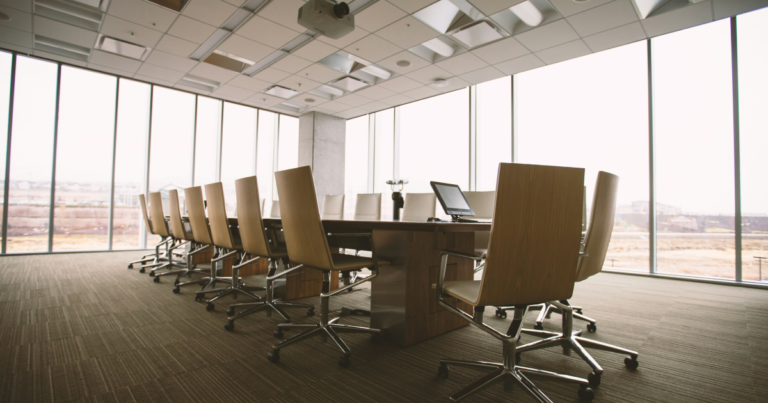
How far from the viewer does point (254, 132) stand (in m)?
8.62

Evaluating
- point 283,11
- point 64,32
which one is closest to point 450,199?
point 283,11

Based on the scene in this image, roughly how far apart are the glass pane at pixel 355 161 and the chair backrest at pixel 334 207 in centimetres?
351

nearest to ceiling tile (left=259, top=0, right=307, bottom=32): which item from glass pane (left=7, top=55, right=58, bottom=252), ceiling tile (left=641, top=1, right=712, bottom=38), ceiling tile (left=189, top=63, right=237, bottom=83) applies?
ceiling tile (left=189, top=63, right=237, bottom=83)

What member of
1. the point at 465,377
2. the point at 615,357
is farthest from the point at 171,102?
the point at 615,357

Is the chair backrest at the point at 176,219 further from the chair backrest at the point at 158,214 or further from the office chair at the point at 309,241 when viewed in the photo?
the office chair at the point at 309,241

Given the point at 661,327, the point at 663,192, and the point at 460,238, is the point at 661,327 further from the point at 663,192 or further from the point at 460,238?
the point at 663,192

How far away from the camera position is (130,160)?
23.2 feet

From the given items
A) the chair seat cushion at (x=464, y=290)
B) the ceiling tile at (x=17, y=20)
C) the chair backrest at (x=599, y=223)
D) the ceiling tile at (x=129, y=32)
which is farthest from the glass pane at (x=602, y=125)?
the ceiling tile at (x=17, y=20)

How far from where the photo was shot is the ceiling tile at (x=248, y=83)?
657cm

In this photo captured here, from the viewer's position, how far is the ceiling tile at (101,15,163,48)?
472cm

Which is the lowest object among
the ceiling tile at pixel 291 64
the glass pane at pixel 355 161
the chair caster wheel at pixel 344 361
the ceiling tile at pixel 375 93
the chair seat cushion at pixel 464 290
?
the chair caster wheel at pixel 344 361

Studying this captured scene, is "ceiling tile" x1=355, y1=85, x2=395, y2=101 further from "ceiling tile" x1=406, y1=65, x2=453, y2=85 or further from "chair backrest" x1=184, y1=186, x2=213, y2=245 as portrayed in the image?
"chair backrest" x1=184, y1=186, x2=213, y2=245

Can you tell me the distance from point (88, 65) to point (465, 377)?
807 cm

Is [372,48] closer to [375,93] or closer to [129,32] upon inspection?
[375,93]
